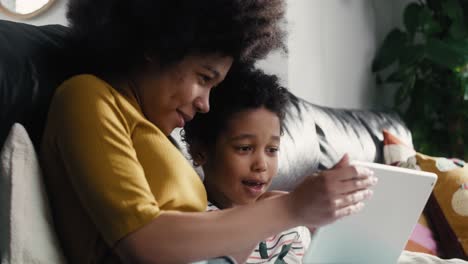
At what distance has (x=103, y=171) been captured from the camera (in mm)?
829

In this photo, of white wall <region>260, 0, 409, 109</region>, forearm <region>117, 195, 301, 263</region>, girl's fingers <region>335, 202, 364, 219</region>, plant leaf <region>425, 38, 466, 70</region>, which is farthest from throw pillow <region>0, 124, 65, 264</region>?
plant leaf <region>425, 38, 466, 70</region>

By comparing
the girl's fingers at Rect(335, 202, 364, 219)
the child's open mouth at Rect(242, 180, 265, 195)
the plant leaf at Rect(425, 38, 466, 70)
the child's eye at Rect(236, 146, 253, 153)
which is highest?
Result: the girl's fingers at Rect(335, 202, 364, 219)

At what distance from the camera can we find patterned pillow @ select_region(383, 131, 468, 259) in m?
1.97

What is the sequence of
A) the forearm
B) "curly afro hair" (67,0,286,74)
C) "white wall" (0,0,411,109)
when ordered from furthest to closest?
"white wall" (0,0,411,109), "curly afro hair" (67,0,286,74), the forearm

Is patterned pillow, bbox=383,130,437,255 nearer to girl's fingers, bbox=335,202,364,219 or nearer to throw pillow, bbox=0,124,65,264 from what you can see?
girl's fingers, bbox=335,202,364,219

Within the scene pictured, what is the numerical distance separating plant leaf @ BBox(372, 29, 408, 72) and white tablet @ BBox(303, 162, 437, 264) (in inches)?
89.7

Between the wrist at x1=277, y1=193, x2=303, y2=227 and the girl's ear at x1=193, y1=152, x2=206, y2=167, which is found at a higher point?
the wrist at x1=277, y1=193, x2=303, y2=227

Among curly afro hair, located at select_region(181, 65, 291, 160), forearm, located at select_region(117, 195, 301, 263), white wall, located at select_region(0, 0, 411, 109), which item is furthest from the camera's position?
white wall, located at select_region(0, 0, 411, 109)

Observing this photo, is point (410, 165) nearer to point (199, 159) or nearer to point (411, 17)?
point (199, 159)

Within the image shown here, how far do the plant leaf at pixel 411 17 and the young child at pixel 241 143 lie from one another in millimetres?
2078

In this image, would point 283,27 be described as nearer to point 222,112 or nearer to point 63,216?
point 222,112

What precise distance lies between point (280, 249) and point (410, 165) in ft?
3.08

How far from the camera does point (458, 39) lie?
3.12m

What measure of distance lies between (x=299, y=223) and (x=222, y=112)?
0.54 meters
